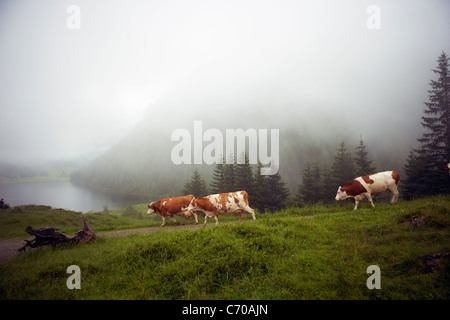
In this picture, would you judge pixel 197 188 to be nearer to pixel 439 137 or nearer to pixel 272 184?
pixel 272 184

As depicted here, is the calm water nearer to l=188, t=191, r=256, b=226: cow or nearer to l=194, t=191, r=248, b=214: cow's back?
l=188, t=191, r=256, b=226: cow

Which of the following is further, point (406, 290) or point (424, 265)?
point (424, 265)

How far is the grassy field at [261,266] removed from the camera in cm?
378

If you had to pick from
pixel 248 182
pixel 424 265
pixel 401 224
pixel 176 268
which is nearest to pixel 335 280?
pixel 424 265

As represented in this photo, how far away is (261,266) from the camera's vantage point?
15.9 ft

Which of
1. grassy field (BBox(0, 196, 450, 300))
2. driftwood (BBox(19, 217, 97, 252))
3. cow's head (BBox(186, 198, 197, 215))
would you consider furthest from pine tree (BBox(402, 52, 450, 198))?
driftwood (BBox(19, 217, 97, 252))

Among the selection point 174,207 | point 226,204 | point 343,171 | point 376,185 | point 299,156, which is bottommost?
point 174,207

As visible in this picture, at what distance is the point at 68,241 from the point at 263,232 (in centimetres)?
863

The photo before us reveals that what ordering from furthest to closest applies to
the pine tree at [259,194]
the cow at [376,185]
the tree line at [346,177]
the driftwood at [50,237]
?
the pine tree at [259,194] → the tree line at [346,177] → the cow at [376,185] → the driftwood at [50,237]

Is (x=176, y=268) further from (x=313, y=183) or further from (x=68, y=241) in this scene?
(x=313, y=183)

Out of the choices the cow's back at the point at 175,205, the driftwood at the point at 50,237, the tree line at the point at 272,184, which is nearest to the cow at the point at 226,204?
the cow's back at the point at 175,205

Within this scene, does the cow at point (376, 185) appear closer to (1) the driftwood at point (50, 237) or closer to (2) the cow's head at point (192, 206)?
(2) the cow's head at point (192, 206)

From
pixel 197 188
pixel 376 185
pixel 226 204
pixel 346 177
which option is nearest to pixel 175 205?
pixel 226 204

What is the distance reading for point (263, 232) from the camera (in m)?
6.67
